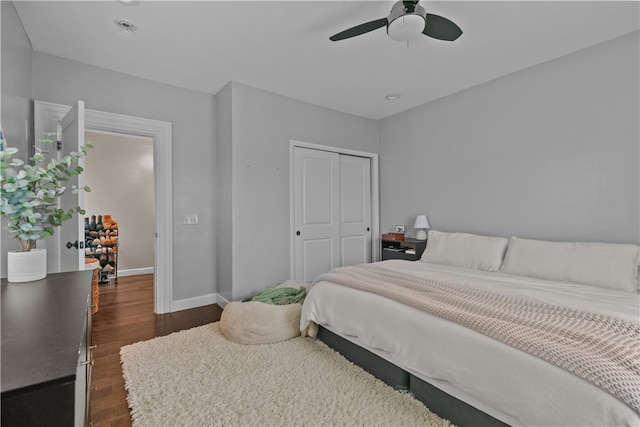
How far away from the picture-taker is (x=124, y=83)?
321 centimetres

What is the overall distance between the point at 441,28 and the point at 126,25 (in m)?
2.37

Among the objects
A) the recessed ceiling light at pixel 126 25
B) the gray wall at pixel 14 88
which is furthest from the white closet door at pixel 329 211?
the gray wall at pixel 14 88

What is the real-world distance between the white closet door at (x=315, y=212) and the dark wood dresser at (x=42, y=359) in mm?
2966

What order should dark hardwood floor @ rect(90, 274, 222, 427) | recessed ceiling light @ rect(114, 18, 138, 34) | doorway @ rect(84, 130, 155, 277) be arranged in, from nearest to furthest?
dark hardwood floor @ rect(90, 274, 222, 427)
recessed ceiling light @ rect(114, 18, 138, 34)
doorway @ rect(84, 130, 155, 277)

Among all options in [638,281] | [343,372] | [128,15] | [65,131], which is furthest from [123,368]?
[638,281]

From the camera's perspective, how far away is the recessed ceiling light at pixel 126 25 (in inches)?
92.4

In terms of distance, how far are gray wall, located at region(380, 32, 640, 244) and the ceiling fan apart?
165cm

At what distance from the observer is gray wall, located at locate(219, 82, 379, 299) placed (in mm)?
3432

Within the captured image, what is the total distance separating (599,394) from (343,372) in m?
1.43

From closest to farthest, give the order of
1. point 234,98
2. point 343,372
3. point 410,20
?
point 410,20
point 343,372
point 234,98

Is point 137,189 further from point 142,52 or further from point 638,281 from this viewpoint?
point 638,281

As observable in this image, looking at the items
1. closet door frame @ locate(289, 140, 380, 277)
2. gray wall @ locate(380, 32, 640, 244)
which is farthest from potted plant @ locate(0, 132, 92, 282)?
gray wall @ locate(380, 32, 640, 244)

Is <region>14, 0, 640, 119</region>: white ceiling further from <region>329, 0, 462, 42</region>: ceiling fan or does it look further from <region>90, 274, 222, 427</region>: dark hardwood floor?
<region>90, 274, 222, 427</region>: dark hardwood floor

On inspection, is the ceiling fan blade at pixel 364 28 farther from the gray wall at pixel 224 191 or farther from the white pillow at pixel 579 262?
the white pillow at pixel 579 262
